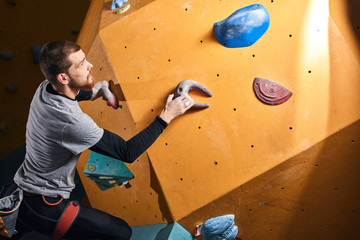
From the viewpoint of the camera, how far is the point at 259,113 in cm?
143

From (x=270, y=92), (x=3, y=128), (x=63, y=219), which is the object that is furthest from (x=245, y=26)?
(x=3, y=128)

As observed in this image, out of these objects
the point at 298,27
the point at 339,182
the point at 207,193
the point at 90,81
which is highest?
the point at 298,27

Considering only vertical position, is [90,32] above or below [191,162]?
above

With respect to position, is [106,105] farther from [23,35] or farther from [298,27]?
[23,35]

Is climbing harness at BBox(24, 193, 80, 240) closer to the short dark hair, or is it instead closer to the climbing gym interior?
the climbing gym interior

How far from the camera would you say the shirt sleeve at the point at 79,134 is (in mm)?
1313

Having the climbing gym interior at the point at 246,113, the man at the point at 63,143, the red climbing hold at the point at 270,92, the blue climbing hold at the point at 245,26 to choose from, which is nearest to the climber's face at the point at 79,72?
the man at the point at 63,143

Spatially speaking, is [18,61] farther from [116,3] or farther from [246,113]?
[246,113]

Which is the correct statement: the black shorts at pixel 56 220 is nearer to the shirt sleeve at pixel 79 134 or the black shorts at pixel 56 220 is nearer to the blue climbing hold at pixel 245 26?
the shirt sleeve at pixel 79 134

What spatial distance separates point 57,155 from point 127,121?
1.32 ft

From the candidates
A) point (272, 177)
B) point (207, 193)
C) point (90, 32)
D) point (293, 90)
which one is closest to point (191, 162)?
point (207, 193)

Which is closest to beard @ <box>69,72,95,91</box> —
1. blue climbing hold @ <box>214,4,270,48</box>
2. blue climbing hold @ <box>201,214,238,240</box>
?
blue climbing hold @ <box>214,4,270,48</box>

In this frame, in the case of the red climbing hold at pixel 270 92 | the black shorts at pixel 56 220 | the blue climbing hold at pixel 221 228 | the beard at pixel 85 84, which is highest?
the red climbing hold at pixel 270 92

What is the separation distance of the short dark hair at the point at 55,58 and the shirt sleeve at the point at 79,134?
0.22 metres
